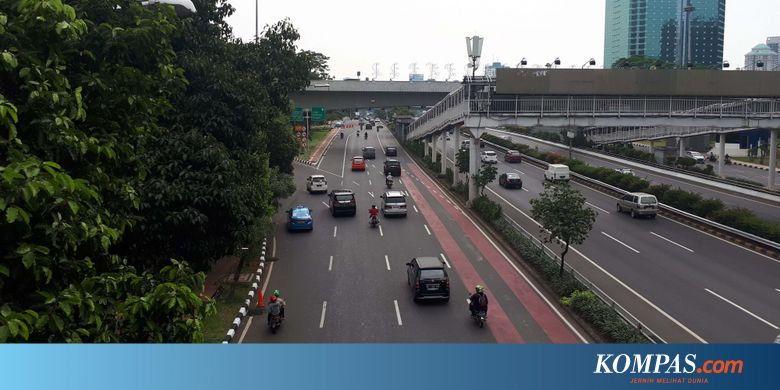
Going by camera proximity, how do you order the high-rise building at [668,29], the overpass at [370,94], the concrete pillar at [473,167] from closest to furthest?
1. the concrete pillar at [473,167]
2. the overpass at [370,94]
3. the high-rise building at [668,29]

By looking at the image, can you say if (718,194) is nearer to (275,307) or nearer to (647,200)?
(647,200)

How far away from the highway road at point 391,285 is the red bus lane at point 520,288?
3 centimetres

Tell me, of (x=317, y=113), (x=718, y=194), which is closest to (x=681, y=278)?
(x=718, y=194)

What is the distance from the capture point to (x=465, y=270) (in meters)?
27.2

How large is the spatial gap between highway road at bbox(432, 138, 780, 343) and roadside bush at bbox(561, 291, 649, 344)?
1299 mm

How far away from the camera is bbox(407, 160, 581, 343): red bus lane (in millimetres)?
20095

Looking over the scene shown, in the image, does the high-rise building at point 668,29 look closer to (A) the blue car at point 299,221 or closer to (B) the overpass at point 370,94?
(B) the overpass at point 370,94

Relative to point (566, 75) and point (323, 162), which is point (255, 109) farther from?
point (323, 162)

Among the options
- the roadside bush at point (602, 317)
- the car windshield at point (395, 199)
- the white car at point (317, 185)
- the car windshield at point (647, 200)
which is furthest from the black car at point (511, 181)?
the roadside bush at point (602, 317)

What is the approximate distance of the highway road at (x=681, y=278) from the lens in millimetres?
20391

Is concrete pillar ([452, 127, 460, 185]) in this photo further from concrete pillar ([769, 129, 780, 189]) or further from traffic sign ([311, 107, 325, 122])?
traffic sign ([311, 107, 325, 122])

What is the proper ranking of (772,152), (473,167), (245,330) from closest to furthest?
(245,330) < (473,167) < (772,152)

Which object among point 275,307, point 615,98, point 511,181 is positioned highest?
point 615,98

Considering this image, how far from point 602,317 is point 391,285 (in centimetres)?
809
